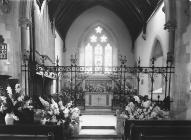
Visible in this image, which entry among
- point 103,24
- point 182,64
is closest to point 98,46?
point 103,24

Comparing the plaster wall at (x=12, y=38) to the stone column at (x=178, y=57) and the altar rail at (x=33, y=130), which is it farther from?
the stone column at (x=178, y=57)

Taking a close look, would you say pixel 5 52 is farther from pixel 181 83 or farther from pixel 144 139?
pixel 181 83

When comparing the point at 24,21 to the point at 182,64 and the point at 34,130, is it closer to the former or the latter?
the point at 34,130

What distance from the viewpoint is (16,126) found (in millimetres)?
3439

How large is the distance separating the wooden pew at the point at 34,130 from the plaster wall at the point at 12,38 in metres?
1.98

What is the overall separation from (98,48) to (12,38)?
8.34 metres

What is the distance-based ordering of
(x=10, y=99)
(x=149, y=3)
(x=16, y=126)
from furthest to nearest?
(x=149, y=3), (x=10, y=99), (x=16, y=126)

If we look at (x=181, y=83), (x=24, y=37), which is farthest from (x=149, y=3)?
(x=24, y=37)

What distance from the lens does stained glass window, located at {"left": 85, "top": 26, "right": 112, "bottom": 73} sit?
43.2ft

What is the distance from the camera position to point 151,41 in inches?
351

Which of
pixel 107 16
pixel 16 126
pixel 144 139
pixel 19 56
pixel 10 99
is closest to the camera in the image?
pixel 144 139

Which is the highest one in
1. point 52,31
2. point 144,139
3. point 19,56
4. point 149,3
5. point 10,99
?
point 149,3

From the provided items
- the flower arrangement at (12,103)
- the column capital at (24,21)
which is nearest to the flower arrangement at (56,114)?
the flower arrangement at (12,103)

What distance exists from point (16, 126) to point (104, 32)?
10.4 meters
